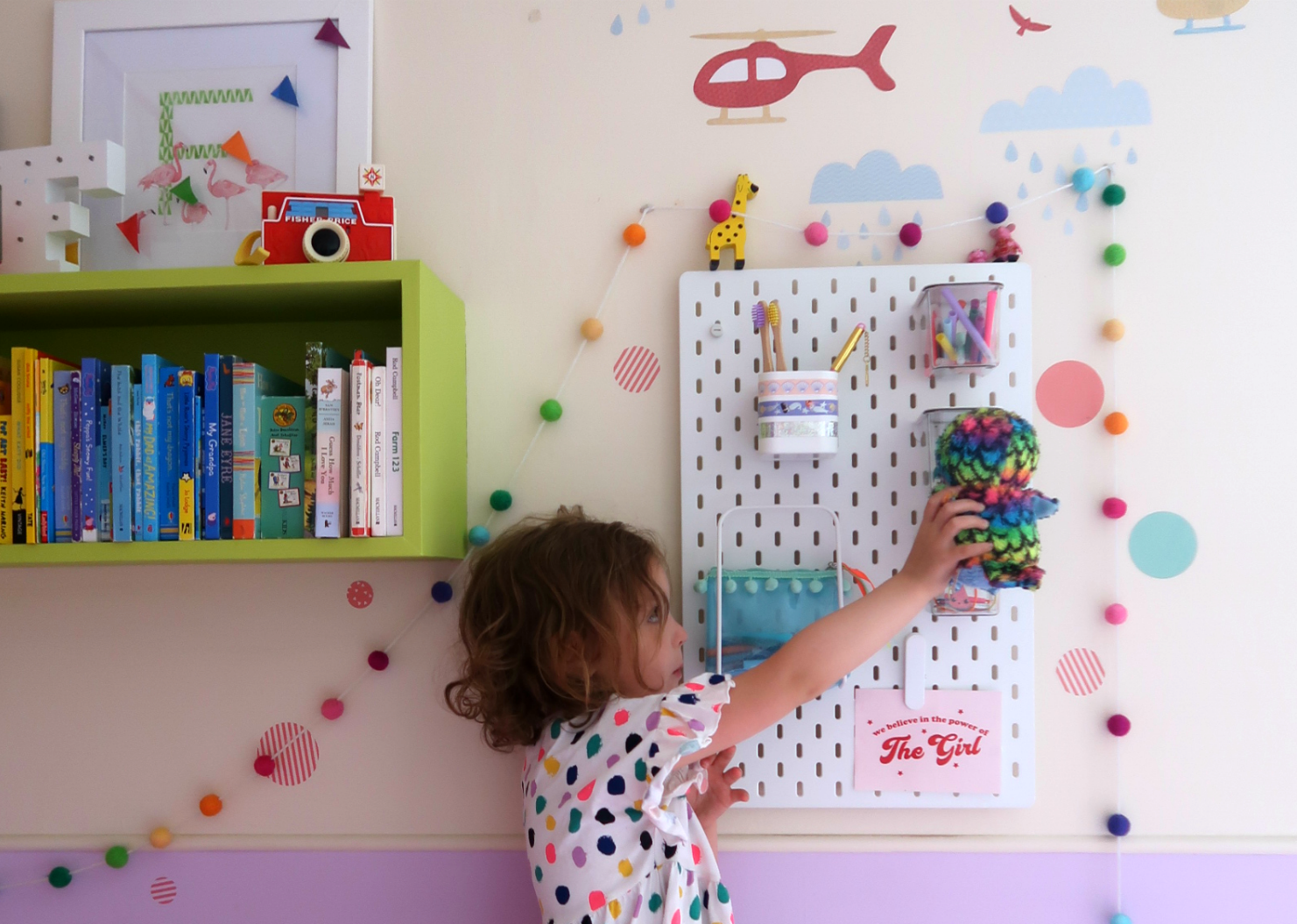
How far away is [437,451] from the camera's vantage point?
1.07 metres

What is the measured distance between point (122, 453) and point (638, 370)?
2.09ft

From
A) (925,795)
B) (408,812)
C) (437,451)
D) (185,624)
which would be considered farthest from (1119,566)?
(185,624)

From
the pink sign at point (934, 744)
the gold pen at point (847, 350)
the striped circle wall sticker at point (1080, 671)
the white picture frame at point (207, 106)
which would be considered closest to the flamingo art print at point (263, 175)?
the white picture frame at point (207, 106)

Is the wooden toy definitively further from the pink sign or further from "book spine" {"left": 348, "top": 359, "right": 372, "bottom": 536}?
the pink sign

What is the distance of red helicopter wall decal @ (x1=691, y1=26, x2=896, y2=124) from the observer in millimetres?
1195

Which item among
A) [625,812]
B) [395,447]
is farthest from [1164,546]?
[395,447]

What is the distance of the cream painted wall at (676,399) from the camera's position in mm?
1155

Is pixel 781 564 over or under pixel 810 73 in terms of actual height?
under

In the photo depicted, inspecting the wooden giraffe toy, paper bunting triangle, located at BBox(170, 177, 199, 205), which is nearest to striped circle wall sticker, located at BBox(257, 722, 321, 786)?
paper bunting triangle, located at BBox(170, 177, 199, 205)

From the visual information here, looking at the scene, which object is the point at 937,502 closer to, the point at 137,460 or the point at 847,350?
the point at 847,350

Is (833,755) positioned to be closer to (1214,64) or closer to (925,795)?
(925,795)

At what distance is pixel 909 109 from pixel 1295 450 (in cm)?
69

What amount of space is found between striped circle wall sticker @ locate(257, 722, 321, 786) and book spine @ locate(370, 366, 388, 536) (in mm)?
415

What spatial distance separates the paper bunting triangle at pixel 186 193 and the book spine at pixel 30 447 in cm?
31
